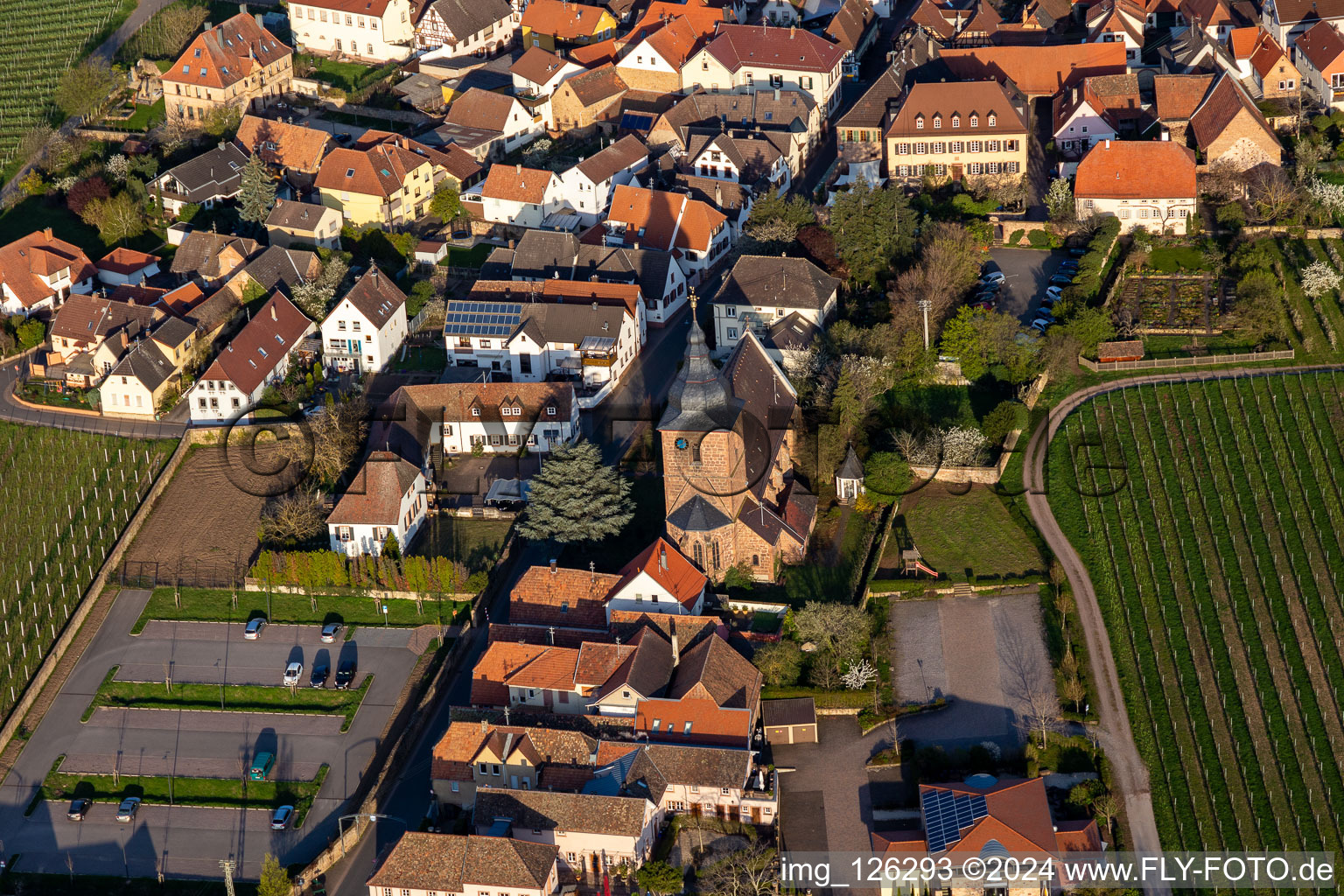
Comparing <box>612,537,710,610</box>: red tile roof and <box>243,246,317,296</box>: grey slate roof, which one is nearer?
<box>612,537,710,610</box>: red tile roof

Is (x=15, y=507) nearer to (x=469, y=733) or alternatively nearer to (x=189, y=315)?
(x=189, y=315)

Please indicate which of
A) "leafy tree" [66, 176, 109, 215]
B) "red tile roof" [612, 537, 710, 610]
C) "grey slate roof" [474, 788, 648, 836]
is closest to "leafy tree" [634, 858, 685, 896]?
"grey slate roof" [474, 788, 648, 836]

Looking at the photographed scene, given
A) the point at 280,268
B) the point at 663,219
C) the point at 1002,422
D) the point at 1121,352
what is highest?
the point at 663,219

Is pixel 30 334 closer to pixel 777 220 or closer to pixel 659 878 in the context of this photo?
pixel 777 220

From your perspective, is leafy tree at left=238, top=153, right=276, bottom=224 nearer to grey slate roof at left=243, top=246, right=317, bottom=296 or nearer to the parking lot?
grey slate roof at left=243, top=246, right=317, bottom=296

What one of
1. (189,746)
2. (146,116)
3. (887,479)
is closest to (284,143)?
(146,116)
